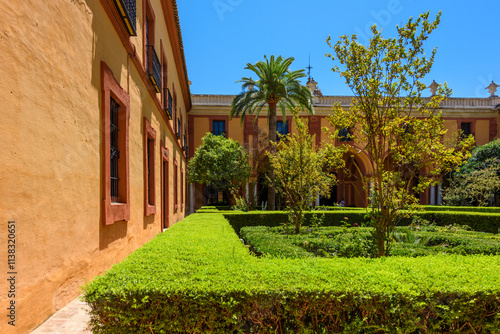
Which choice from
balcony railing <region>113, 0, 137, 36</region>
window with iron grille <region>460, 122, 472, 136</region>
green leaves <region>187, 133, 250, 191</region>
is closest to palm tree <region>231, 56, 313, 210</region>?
green leaves <region>187, 133, 250, 191</region>

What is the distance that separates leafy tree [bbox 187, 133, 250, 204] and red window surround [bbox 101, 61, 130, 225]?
12927 mm

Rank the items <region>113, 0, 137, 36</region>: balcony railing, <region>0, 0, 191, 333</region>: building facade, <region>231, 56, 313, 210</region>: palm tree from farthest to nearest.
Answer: <region>231, 56, 313, 210</region>: palm tree → <region>113, 0, 137, 36</region>: balcony railing → <region>0, 0, 191, 333</region>: building facade

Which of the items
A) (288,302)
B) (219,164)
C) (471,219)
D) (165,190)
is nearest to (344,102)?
(219,164)

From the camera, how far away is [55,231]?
2980 mm

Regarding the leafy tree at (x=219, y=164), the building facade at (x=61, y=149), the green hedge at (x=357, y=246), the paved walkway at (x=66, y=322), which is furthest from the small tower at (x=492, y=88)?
the paved walkway at (x=66, y=322)

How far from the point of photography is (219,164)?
1853cm

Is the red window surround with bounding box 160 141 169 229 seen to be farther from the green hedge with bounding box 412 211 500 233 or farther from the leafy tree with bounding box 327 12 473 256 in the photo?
the green hedge with bounding box 412 211 500 233

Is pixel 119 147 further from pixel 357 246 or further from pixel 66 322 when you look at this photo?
pixel 357 246

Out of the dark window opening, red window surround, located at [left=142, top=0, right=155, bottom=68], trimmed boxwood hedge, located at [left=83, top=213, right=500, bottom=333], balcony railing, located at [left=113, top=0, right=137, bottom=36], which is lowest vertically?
trimmed boxwood hedge, located at [left=83, top=213, right=500, bottom=333]

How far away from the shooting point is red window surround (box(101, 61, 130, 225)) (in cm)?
421

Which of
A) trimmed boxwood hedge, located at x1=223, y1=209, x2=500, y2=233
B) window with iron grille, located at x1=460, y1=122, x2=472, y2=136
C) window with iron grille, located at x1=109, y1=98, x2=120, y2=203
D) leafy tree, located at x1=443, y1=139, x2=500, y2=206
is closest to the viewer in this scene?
window with iron grille, located at x1=109, y1=98, x2=120, y2=203

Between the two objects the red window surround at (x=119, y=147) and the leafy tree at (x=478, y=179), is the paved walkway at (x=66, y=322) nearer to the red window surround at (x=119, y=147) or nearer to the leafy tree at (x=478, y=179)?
the red window surround at (x=119, y=147)

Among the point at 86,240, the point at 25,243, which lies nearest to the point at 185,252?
the point at 86,240

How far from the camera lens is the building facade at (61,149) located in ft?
7.85
